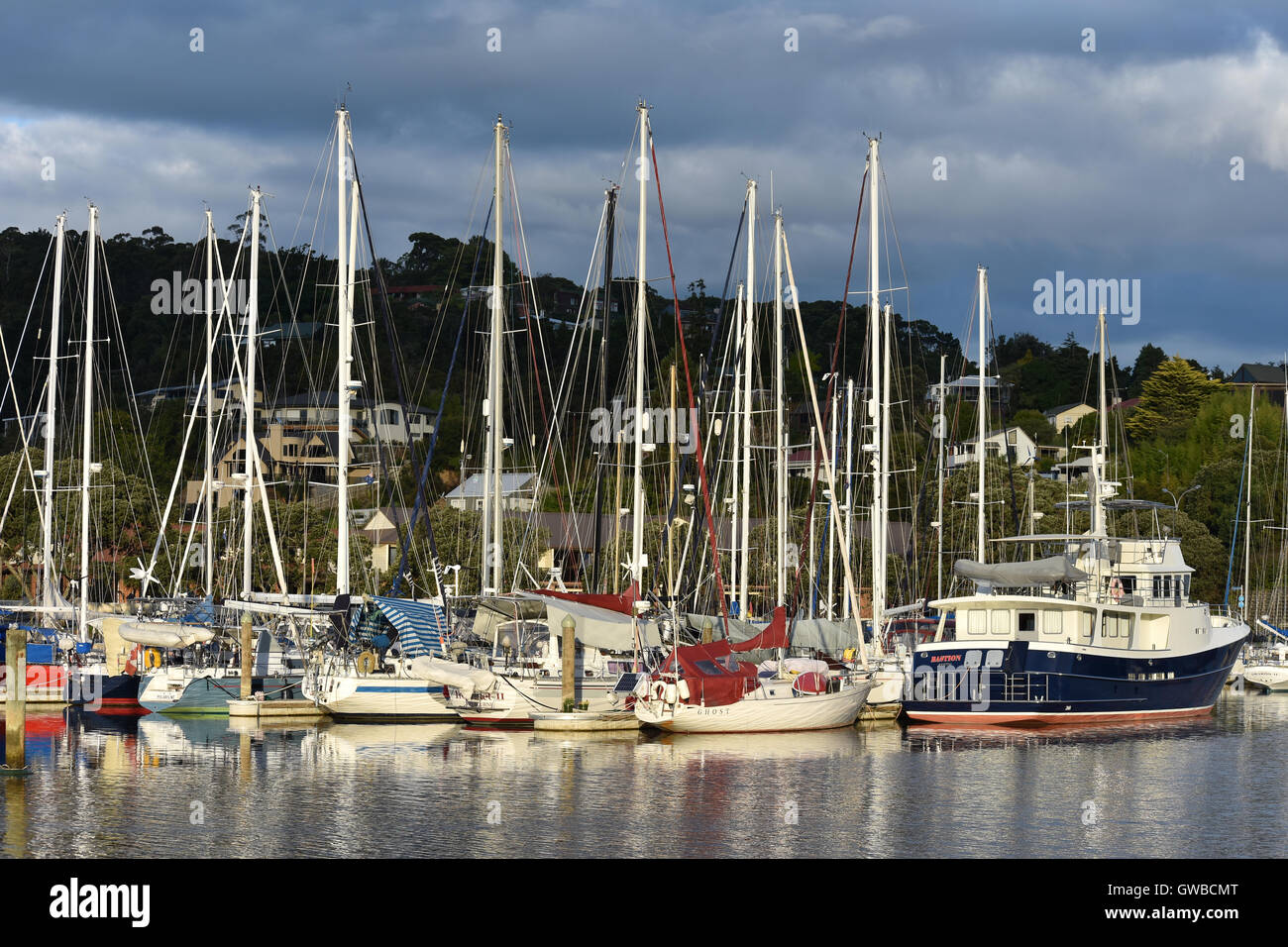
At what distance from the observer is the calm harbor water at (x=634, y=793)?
29594mm

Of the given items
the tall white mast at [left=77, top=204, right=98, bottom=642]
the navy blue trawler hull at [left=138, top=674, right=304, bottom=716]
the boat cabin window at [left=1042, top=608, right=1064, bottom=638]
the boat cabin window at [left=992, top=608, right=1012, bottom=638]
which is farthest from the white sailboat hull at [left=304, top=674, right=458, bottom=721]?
the boat cabin window at [left=1042, top=608, right=1064, bottom=638]

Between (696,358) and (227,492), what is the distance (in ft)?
132

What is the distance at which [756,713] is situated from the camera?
44438 millimetres

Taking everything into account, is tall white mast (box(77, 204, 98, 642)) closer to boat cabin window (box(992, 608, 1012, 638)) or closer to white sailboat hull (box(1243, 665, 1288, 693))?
boat cabin window (box(992, 608, 1012, 638))

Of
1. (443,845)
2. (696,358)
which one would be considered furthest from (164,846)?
(696,358)

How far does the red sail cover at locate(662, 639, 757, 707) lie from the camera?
44.2 meters

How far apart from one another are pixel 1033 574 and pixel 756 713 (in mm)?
11821

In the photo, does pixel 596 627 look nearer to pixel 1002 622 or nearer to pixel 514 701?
pixel 514 701

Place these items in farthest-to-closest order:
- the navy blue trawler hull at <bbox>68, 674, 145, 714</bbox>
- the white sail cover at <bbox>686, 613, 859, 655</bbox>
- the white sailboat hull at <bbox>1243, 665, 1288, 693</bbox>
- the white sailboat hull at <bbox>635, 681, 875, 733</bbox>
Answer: the white sailboat hull at <bbox>1243, 665, 1288, 693</bbox>, the white sail cover at <bbox>686, 613, 859, 655</bbox>, the navy blue trawler hull at <bbox>68, 674, 145, 714</bbox>, the white sailboat hull at <bbox>635, 681, 875, 733</bbox>

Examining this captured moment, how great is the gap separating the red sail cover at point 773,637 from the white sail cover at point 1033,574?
7364 mm

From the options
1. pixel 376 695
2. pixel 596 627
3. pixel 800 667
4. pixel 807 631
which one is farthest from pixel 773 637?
pixel 376 695

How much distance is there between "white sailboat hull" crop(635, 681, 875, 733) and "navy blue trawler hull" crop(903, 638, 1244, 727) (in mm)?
3925
